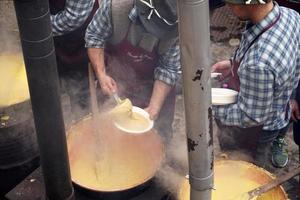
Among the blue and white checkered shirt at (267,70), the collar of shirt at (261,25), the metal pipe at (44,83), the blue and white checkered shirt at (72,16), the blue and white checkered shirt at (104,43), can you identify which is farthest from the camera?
the blue and white checkered shirt at (72,16)

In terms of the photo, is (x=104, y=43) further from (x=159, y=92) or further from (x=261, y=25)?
(x=261, y=25)

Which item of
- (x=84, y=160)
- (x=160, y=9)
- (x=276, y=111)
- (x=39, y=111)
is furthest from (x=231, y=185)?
(x=39, y=111)

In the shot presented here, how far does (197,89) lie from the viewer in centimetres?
190

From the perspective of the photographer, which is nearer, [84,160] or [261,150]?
[84,160]

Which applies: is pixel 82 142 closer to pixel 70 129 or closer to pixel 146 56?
pixel 70 129

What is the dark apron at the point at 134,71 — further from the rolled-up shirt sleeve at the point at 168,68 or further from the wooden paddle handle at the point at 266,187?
the wooden paddle handle at the point at 266,187

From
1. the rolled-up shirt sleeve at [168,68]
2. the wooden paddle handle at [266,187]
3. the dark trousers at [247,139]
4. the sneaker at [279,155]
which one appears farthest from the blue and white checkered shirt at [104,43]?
the sneaker at [279,155]

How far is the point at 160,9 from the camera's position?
3.68m

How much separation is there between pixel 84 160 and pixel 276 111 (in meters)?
1.80

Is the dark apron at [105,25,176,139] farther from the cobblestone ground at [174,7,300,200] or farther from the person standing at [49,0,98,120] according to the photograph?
the cobblestone ground at [174,7,300,200]

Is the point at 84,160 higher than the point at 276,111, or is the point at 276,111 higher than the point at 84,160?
the point at 276,111

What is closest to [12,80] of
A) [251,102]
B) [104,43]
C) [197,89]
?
[104,43]

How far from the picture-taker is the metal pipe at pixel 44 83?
7.20 feet

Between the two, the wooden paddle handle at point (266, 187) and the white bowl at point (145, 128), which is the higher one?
the white bowl at point (145, 128)
